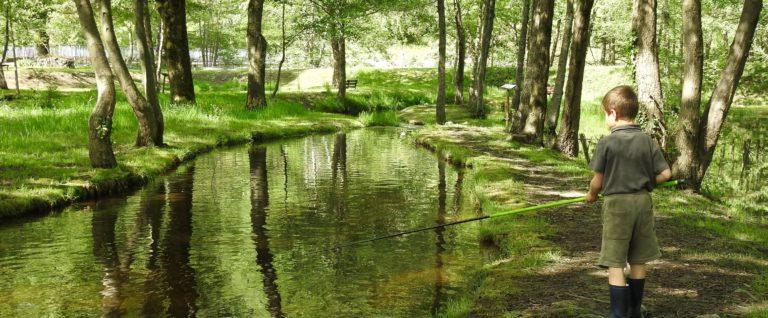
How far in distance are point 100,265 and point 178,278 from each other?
47.5 inches

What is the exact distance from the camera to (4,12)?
26.5 m

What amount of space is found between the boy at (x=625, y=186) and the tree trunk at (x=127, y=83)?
39.5 feet

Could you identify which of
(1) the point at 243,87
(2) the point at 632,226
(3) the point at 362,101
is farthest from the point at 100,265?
(1) the point at 243,87

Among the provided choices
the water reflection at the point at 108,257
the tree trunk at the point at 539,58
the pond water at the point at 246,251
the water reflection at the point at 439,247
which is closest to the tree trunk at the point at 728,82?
the pond water at the point at 246,251

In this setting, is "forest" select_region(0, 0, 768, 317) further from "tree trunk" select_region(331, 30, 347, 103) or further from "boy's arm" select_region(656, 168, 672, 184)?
"tree trunk" select_region(331, 30, 347, 103)

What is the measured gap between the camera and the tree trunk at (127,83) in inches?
558

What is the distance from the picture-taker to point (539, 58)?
17.6 meters

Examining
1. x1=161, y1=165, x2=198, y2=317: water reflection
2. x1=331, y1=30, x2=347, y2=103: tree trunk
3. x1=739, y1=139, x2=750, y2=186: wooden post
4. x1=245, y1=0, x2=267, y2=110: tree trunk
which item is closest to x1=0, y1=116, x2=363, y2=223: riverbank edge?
x1=161, y1=165, x2=198, y2=317: water reflection

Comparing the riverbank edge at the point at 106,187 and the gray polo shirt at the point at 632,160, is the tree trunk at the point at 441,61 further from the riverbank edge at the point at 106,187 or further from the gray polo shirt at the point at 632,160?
the gray polo shirt at the point at 632,160

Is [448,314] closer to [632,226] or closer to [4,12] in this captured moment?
[632,226]

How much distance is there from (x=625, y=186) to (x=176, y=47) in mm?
21713

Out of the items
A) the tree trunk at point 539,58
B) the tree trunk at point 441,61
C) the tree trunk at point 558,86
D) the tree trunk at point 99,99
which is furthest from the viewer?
Result: the tree trunk at point 441,61

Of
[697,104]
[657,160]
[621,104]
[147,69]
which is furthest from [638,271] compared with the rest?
[147,69]

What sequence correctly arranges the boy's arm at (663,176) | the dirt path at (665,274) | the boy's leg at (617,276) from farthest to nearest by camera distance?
1. the dirt path at (665,274)
2. the boy's leg at (617,276)
3. the boy's arm at (663,176)
